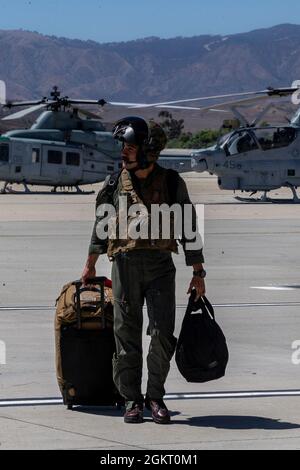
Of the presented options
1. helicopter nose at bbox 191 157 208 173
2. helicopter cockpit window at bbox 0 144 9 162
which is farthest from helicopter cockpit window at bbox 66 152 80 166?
helicopter nose at bbox 191 157 208 173

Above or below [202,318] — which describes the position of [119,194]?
above

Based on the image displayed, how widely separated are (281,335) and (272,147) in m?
26.7

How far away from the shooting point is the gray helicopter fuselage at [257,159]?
3909 cm

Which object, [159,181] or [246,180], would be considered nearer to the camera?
[159,181]

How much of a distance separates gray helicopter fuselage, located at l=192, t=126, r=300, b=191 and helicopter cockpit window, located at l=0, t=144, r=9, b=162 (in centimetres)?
770

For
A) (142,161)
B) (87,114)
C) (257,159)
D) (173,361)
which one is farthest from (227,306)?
(87,114)

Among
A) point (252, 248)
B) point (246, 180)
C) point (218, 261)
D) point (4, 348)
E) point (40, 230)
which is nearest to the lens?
point (4, 348)

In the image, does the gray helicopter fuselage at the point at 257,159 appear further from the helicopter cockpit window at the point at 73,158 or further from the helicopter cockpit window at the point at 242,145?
the helicopter cockpit window at the point at 73,158

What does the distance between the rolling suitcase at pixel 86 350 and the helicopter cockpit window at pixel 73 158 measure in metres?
35.5

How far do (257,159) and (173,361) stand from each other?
28.0 metres

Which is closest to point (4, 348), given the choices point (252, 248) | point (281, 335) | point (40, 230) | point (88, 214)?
point (281, 335)

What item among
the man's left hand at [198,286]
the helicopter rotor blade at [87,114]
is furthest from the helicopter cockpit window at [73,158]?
the man's left hand at [198,286]

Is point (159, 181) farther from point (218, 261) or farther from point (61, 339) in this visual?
point (218, 261)

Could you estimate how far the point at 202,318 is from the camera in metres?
9.42
